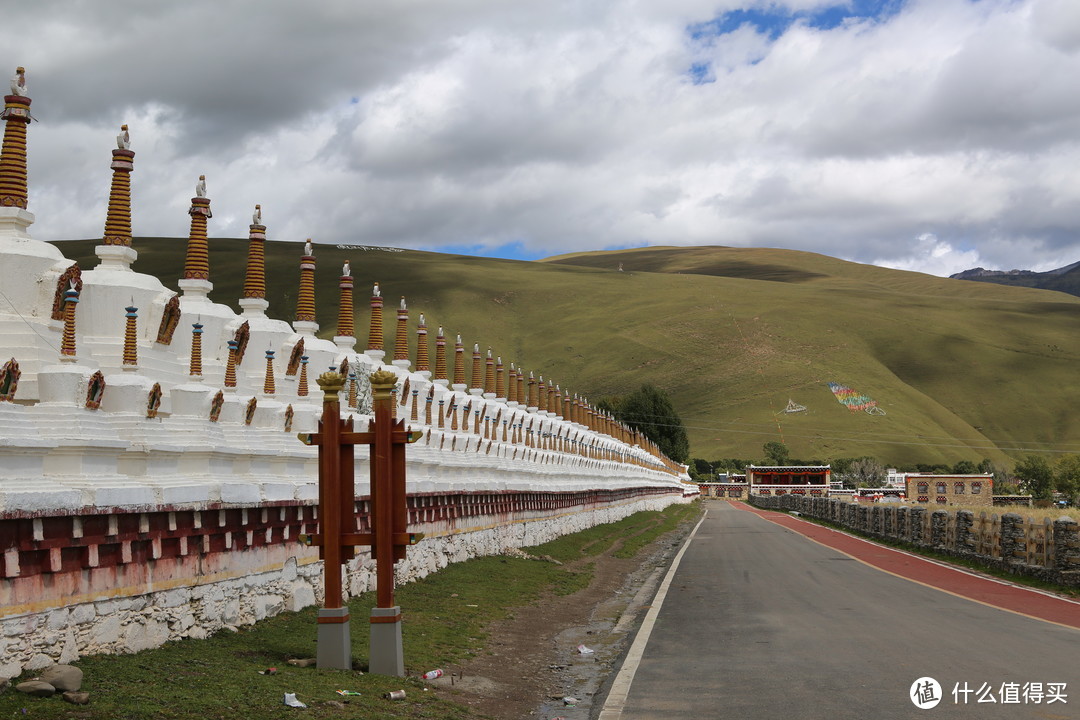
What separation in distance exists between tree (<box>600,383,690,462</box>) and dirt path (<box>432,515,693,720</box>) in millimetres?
117939

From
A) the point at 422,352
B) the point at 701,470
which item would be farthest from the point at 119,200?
the point at 701,470

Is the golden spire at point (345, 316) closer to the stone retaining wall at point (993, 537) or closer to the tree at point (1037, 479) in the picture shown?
the stone retaining wall at point (993, 537)

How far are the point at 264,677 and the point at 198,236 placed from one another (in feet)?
24.7

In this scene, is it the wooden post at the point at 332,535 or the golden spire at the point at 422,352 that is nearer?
the wooden post at the point at 332,535

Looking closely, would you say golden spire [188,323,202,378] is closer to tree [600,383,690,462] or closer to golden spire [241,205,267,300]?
golden spire [241,205,267,300]

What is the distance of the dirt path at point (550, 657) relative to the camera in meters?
12.9

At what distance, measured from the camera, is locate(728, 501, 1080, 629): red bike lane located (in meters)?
19.9

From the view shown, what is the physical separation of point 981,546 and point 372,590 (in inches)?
751

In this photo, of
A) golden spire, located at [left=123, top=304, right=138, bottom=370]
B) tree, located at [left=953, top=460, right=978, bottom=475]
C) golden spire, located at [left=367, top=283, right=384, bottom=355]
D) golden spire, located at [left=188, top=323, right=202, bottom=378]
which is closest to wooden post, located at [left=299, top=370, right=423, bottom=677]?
golden spire, located at [left=123, top=304, right=138, bottom=370]

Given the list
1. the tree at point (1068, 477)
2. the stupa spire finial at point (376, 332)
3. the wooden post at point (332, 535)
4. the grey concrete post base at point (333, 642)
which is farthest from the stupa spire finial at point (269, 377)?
the tree at point (1068, 477)

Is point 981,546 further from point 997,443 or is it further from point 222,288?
point 997,443

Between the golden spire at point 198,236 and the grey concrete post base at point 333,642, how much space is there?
626cm

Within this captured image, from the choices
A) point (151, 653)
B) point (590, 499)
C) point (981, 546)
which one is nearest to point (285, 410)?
point (151, 653)

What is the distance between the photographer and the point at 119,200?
1449cm
